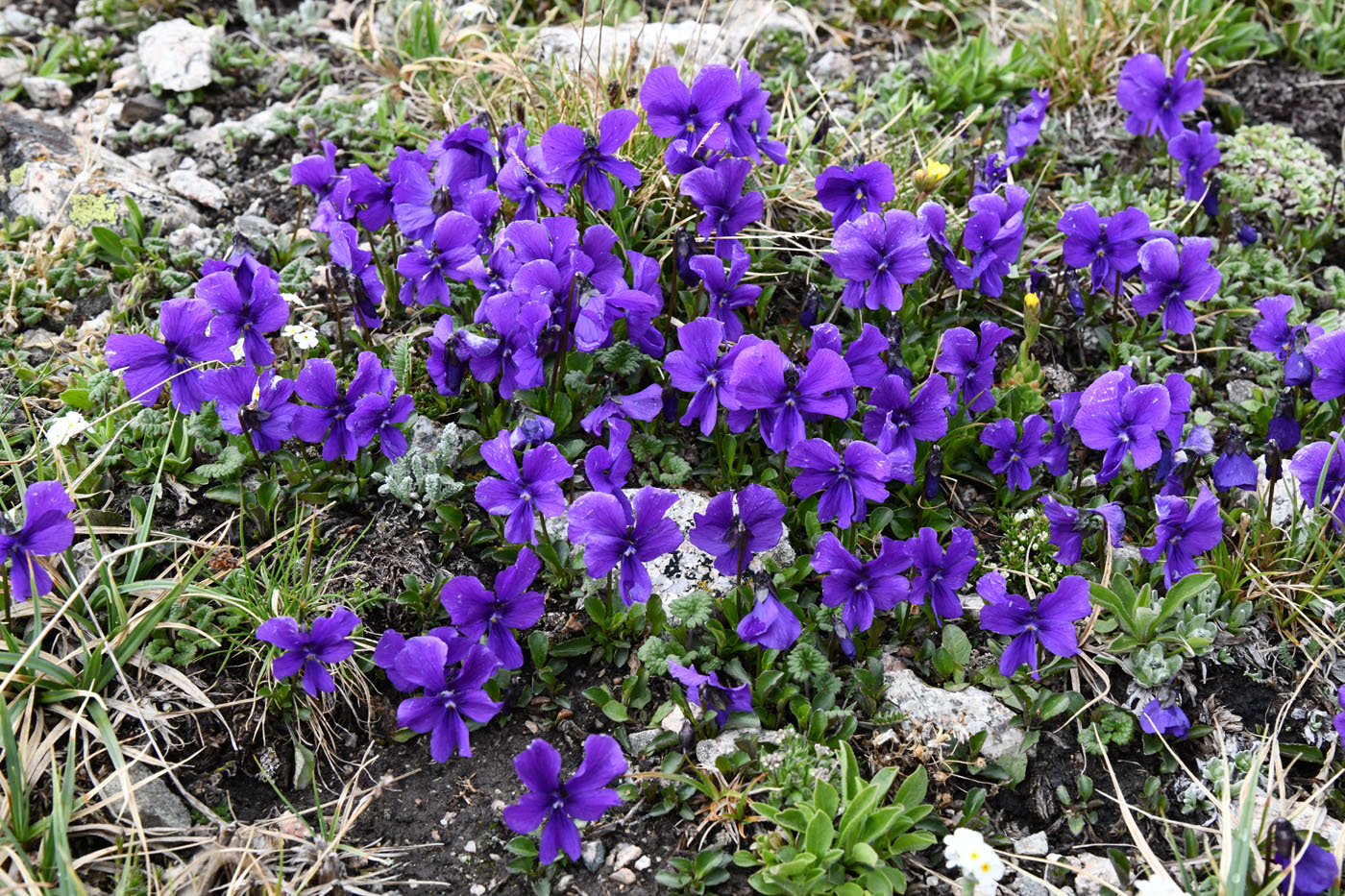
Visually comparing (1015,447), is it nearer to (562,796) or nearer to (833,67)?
(562,796)

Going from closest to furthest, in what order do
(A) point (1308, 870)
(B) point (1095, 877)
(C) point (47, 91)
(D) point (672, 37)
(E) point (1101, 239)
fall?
(A) point (1308, 870), (B) point (1095, 877), (E) point (1101, 239), (C) point (47, 91), (D) point (672, 37)

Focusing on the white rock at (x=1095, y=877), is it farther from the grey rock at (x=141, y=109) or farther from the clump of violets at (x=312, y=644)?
the grey rock at (x=141, y=109)

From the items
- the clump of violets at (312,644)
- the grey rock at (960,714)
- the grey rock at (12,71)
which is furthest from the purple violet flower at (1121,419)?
the grey rock at (12,71)

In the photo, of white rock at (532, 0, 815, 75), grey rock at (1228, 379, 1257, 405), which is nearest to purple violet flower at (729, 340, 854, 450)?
grey rock at (1228, 379, 1257, 405)

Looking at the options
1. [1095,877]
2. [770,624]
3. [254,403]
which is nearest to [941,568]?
[770,624]

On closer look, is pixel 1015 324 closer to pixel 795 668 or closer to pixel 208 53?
pixel 795 668

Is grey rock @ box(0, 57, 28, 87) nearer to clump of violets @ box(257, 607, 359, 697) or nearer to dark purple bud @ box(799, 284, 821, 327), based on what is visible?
clump of violets @ box(257, 607, 359, 697)

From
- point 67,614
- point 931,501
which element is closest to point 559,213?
point 931,501
